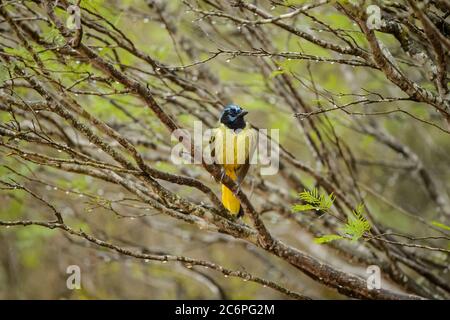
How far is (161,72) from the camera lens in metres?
3.37

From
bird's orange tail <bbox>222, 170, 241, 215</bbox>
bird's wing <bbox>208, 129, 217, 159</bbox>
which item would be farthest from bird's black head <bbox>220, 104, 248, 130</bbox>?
bird's orange tail <bbox>222, 170, 241, 215</bbox>

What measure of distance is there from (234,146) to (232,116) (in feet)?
0.78

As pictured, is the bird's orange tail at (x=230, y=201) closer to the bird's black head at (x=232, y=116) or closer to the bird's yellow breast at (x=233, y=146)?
the bird's yellow breast at (x=233, y=146)

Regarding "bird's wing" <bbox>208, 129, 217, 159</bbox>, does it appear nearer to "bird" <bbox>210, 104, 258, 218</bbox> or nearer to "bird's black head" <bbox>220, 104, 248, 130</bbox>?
"bird" <bbox>210, 104, 258, 218</bbox>

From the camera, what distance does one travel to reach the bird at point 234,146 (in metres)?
3.83

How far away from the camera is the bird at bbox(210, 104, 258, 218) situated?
3.83m

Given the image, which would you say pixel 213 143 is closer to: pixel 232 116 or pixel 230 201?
pixel 232 116

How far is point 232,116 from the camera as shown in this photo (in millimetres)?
3877

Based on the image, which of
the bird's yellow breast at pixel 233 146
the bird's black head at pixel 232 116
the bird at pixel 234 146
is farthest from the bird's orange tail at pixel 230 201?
the bird's black head at pixel 232 116

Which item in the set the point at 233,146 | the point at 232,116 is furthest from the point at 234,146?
the point at 232,116

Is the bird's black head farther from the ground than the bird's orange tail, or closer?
farther from the ground
